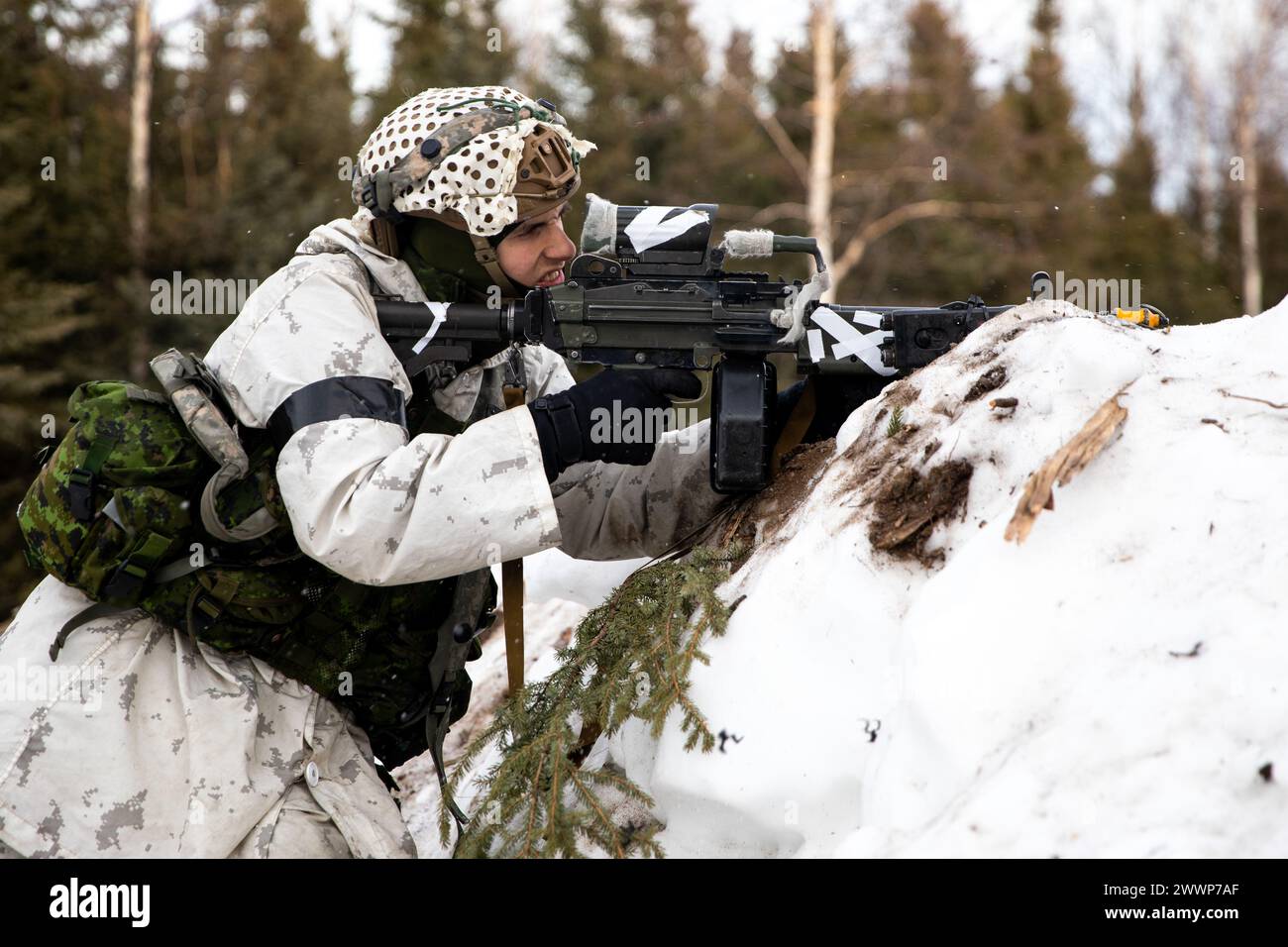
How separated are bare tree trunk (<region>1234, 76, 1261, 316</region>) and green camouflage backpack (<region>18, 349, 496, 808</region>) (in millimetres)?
20469

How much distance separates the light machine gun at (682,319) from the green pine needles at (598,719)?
18.0 inches

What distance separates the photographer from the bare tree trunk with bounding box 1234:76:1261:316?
67.5ft

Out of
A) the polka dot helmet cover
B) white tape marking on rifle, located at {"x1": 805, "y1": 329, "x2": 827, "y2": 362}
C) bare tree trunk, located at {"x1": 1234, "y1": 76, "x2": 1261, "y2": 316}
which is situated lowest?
white tape marking on rifle, located at {"x1": 805, "y1": 329, "x2": 827, "y2": 362}

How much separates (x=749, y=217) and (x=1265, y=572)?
16772 millimetres

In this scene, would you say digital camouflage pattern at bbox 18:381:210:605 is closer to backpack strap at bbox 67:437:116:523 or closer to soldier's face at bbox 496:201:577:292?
backpack strap at bbox 67:437:116:523

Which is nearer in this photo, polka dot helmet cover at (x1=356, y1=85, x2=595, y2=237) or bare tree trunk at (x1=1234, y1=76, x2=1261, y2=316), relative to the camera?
polka dot helmet cover at (x1=356, y1=85, x2=595, y2=237)

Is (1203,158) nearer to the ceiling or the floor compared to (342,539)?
nearer to the ceiling

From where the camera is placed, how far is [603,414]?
321 centimetres

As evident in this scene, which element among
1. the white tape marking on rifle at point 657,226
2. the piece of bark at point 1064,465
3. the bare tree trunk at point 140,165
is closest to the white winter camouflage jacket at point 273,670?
the white tape marking on rifle at point 657,226

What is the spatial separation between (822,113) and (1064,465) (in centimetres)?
1675

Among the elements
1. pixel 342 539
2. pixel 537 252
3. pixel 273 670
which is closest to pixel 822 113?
pixel 537 252

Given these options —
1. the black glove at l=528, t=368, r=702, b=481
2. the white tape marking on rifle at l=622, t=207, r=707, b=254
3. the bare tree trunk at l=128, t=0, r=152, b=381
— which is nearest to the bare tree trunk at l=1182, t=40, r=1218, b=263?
the bare tree trunk at l=128, t=0, r=152, b=381
